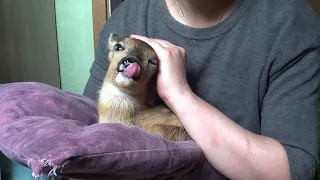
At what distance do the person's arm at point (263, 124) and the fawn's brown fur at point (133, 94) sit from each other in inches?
1.5

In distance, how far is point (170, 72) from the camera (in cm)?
→ 100

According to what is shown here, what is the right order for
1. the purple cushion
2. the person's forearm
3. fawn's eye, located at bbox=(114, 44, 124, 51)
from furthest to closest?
fawn's eye, located at bbox=(114, 44, 124, 51) < the person's forearm < the purple cushion

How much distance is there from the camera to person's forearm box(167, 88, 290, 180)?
3.06 ft

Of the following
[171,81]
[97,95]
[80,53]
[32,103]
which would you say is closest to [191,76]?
[171,81]

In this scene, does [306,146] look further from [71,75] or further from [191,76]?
[71,75]

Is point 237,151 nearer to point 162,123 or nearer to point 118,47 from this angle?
point 162,123

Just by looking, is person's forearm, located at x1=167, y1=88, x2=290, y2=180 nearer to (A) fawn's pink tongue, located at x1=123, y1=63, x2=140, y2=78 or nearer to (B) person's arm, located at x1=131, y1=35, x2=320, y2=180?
(B) person's arm, located at x1=131, y1=35, x2=320, y2=180

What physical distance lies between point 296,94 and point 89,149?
0.49 meters

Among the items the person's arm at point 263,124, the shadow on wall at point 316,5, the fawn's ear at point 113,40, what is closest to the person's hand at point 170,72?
the person's arm at point 263,124

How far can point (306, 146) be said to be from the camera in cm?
96

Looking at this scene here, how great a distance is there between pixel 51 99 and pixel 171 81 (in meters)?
0.29

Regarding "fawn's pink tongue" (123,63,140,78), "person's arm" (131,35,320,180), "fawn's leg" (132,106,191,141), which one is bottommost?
"fawn's leg" (132,106,191,141)

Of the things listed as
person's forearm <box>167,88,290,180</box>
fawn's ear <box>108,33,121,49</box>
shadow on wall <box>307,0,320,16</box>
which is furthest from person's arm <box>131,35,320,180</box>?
shadow on wall <box>307,0,320,16</box>

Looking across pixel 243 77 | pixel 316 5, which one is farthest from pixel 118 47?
pixel 316 5
